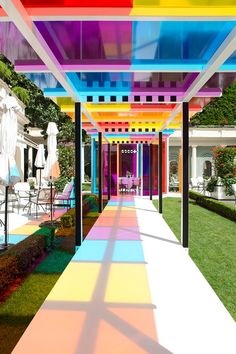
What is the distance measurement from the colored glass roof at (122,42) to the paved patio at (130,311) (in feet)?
8.91

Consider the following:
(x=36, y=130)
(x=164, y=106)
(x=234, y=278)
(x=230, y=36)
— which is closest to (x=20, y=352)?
(x=230, y=36)

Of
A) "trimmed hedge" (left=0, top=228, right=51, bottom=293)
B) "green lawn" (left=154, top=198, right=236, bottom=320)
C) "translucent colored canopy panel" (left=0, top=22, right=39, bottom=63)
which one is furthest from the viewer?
"green lawn" (left=154, top=198, right=236, bottom=320)

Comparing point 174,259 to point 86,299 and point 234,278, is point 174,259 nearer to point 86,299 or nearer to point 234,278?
point 234,278

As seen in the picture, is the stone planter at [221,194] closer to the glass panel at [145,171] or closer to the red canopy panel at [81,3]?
the glass panel at [145,171]

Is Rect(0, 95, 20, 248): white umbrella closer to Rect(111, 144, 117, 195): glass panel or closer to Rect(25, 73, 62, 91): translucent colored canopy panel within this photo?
Rect(25, 73, 62, 91): translucent colored canopy panel

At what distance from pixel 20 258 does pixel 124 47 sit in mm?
3332

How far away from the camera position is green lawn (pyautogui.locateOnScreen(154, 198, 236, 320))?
18.4 ft

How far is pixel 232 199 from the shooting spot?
20422 mm

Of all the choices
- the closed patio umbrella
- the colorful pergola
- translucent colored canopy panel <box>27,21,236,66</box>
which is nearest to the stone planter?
the closed patio umbrella

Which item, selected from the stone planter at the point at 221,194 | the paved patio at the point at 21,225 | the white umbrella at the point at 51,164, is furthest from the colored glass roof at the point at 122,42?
the stone planter at the point at 221,194

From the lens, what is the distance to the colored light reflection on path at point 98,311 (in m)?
3.19

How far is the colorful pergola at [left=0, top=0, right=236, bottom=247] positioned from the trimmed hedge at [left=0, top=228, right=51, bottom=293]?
788mm

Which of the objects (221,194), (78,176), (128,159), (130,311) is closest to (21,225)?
(78,176)

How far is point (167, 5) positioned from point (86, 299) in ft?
10.2
